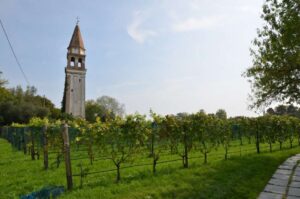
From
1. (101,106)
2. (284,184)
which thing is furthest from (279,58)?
(101,106)

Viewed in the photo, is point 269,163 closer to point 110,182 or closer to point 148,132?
point 148,132

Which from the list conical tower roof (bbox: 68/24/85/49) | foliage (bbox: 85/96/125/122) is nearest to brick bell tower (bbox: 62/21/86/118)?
conical tower roof (bbox: 68/24/85/49)

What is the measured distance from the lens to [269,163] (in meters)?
9.02

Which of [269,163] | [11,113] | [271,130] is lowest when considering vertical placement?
[269,163]

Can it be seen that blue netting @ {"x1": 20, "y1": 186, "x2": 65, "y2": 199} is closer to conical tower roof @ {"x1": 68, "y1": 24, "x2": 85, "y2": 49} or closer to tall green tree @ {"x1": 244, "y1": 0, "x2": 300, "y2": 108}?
tall green tree @ {"x1": 244, "y1": 0, "x2": 300, "y2": 108}

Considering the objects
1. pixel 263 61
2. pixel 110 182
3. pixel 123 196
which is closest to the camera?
pixel 123 196

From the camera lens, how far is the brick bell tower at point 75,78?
55.0 metres

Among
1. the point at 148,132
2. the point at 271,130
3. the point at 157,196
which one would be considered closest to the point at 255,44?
the point at 271,130

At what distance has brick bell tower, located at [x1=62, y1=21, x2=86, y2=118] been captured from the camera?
55031mm

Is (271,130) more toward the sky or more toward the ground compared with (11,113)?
more toward the ground

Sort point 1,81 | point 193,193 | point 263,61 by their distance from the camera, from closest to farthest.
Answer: point 193,193
point 263,61
point 1,81

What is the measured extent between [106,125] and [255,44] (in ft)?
32.4

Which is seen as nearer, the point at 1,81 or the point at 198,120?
the point at 198,120

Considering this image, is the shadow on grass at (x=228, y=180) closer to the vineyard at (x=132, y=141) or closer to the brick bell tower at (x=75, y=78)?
the vineyard at (x=132, y=141)
